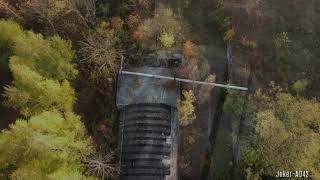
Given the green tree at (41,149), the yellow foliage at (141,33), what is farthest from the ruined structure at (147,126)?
the green tree at (41,149)

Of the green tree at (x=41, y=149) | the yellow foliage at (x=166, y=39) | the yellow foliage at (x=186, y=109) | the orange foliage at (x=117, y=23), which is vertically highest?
the orange foliage at (x=117, y=23)

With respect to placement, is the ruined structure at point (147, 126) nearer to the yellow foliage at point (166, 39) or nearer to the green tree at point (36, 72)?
the yellow foliage at point (166, 39)

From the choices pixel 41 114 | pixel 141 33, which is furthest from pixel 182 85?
pixel 41 114

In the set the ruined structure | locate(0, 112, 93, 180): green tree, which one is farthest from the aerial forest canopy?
the ruined structure

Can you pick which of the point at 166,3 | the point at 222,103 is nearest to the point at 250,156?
the point at 222,103

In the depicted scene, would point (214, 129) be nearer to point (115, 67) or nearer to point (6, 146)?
point (115, 67)

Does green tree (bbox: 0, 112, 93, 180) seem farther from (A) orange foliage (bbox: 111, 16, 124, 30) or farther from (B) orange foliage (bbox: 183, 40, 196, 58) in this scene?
(B) orange foliage (bbox: 183, 40, 196, 58)
